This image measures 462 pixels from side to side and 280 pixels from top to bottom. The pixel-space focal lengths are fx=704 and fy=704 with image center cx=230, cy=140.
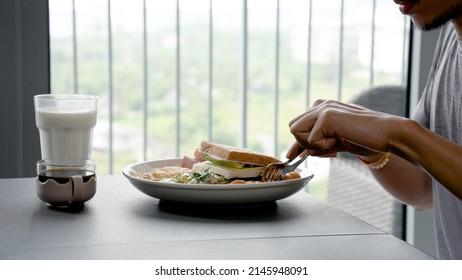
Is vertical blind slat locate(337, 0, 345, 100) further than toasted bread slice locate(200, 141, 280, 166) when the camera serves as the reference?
Yes

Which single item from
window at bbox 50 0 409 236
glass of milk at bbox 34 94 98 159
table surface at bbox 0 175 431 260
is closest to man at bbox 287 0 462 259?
table surface at bbox 0 175 431 260

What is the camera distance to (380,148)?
125 cm

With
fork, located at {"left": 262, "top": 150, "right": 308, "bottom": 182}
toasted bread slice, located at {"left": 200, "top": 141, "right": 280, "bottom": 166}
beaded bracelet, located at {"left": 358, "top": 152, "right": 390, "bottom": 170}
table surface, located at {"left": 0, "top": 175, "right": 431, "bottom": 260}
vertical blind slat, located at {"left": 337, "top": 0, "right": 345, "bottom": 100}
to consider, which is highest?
vertical blind slat, located at {"left": 337, "top": 0, "right": 345, "bottom": 100}

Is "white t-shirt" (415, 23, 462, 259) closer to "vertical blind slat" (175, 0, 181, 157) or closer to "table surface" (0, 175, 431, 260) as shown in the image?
"table surface" (0, 175, 431, 260)

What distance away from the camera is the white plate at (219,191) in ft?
4.00

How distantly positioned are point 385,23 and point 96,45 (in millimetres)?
1487

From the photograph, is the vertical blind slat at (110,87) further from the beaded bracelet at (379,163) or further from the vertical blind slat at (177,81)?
the beaded bracelet at (379,163)

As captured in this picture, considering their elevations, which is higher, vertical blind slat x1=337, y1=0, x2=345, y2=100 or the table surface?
vertical blind slat x1=337, y1=0, x2=345, y2=100

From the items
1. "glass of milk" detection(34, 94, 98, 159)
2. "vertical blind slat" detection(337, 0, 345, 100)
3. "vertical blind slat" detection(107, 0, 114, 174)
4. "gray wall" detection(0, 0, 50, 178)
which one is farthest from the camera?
"vertical blind slat" detection(337, 0, 345, 100)

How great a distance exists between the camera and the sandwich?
50.8 inches

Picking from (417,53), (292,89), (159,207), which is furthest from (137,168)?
(292,89)

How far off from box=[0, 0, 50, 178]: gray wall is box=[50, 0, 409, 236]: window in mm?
84

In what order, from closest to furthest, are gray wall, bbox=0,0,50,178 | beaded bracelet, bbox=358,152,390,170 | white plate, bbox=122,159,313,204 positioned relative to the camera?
white plate, bbox=122,159,313,204 < beaded bracelet, bbox=358,152,390,170 < gray wall, bbox=0,0,50,178

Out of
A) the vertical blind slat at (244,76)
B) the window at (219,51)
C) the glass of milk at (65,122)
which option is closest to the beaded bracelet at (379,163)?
the glass of milk at (65,122)
